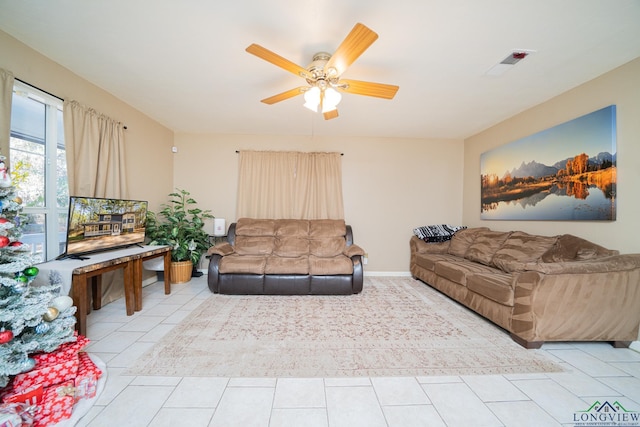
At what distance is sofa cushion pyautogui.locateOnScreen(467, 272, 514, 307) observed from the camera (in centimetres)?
211

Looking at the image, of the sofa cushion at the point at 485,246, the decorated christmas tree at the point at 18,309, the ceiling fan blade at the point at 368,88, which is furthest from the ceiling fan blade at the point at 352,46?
the sofa cushion at the point at 485,246

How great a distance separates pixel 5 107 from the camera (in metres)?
1.79

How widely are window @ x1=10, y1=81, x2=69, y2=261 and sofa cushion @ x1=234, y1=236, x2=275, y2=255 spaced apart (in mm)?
1862

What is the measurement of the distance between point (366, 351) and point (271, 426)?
92cm

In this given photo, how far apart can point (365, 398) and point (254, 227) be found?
284 centimetres

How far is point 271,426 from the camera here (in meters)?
1.22

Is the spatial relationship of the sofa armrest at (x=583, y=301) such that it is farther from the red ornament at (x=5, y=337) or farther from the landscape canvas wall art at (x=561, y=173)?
the red ornament at (x=5, y=337)

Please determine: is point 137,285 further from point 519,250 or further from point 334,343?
point 519,250

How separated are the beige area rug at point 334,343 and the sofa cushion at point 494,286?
322mm

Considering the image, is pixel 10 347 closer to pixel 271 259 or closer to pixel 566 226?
pixel 271 259

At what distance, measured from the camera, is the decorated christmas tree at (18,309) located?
119cm

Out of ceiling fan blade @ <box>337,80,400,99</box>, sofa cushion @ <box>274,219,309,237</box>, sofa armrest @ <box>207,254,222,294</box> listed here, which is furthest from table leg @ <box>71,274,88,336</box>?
ceiling fan blade @ <box>337,80,400,99</box>

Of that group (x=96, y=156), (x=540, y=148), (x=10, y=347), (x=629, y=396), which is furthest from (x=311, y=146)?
(x=629, y=396)

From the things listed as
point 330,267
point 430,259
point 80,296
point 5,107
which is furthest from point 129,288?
point 430,259
